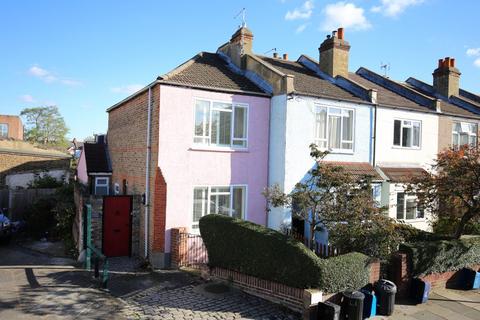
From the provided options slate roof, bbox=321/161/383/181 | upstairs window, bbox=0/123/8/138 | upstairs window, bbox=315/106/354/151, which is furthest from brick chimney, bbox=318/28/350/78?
upstairs window, bbox=0/123/8/138

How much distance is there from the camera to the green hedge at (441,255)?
1172 cm

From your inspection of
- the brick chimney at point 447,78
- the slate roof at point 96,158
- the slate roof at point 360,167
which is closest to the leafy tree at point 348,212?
the slate roof at point 360,167

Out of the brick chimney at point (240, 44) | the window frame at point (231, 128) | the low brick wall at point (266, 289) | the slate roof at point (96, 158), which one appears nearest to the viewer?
the low brick wall at point (266, 289)

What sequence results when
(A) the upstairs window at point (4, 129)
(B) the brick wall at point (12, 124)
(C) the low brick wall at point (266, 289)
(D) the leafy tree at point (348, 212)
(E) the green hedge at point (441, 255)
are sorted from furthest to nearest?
(B) the brick wall at point (12, 124)
(A) the upstairs window at point (4, 129)
(E) the green hedge at point (441, 255)
(D) the leafy tree at point (348, 212)
(C) the low brick wall at point (266, 289)

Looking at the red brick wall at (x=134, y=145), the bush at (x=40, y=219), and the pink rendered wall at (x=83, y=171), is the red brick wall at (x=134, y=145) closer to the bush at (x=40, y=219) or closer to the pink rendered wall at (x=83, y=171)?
the pink rendered wall at (x=83, y=171)

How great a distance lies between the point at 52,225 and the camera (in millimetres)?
18781

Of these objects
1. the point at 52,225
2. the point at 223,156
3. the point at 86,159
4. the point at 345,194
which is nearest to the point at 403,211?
the point at 345,194

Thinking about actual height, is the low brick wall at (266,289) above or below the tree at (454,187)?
below

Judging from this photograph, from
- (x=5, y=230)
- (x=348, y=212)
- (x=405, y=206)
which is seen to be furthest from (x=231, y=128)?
(x=5, y=230)

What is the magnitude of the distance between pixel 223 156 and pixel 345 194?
4844 millimetres

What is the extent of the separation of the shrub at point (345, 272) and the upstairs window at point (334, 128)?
605 centimetres

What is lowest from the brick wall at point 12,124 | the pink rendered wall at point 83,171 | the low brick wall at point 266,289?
the low brick wall at point 266,289

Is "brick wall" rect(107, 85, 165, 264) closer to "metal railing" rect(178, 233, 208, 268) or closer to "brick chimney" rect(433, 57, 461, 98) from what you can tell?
"metal railing" rect(178, 233, 208, 268)

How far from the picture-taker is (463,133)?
67.2 feet
